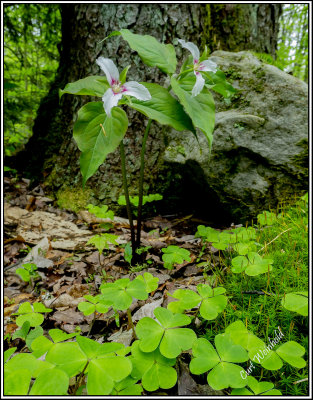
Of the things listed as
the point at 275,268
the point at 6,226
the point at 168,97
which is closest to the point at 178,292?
the point at 275,268

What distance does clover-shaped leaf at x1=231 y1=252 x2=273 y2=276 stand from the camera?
1.37m

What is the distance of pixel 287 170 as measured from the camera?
8.00ft

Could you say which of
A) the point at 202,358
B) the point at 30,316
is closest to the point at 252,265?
the point at 202,358

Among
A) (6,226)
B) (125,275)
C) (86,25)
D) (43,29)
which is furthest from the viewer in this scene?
(43,29)

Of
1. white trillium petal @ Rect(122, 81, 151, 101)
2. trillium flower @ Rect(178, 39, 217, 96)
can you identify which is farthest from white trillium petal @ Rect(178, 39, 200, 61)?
white trillium petal @ Rect(122, 81, 151, 101)

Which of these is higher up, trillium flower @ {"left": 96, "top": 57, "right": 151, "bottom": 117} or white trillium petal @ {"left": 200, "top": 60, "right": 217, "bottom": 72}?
white trillium petal @ {"left": 200, "top": 60, "right": 217, "bottom": 72}

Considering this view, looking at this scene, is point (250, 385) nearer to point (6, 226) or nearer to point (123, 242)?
point (123, 242)

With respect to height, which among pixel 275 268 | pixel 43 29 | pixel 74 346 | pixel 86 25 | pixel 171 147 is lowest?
pixel 74 346

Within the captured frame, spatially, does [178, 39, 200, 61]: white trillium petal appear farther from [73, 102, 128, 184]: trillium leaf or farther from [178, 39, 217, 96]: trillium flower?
[73, 102, 128, 184]: trillium leaf

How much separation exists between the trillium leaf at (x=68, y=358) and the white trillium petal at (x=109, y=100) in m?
0.97

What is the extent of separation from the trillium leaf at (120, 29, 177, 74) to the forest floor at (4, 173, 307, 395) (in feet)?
3.88

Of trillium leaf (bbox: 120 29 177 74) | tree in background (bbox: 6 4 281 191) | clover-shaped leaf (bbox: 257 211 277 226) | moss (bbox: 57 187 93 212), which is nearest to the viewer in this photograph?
trillium leaf (bbox: 120 29 177 74)

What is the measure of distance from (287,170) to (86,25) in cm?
255

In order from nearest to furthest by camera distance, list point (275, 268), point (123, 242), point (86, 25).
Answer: point (275, 268)
point (123, 242)
point (86, 25)
